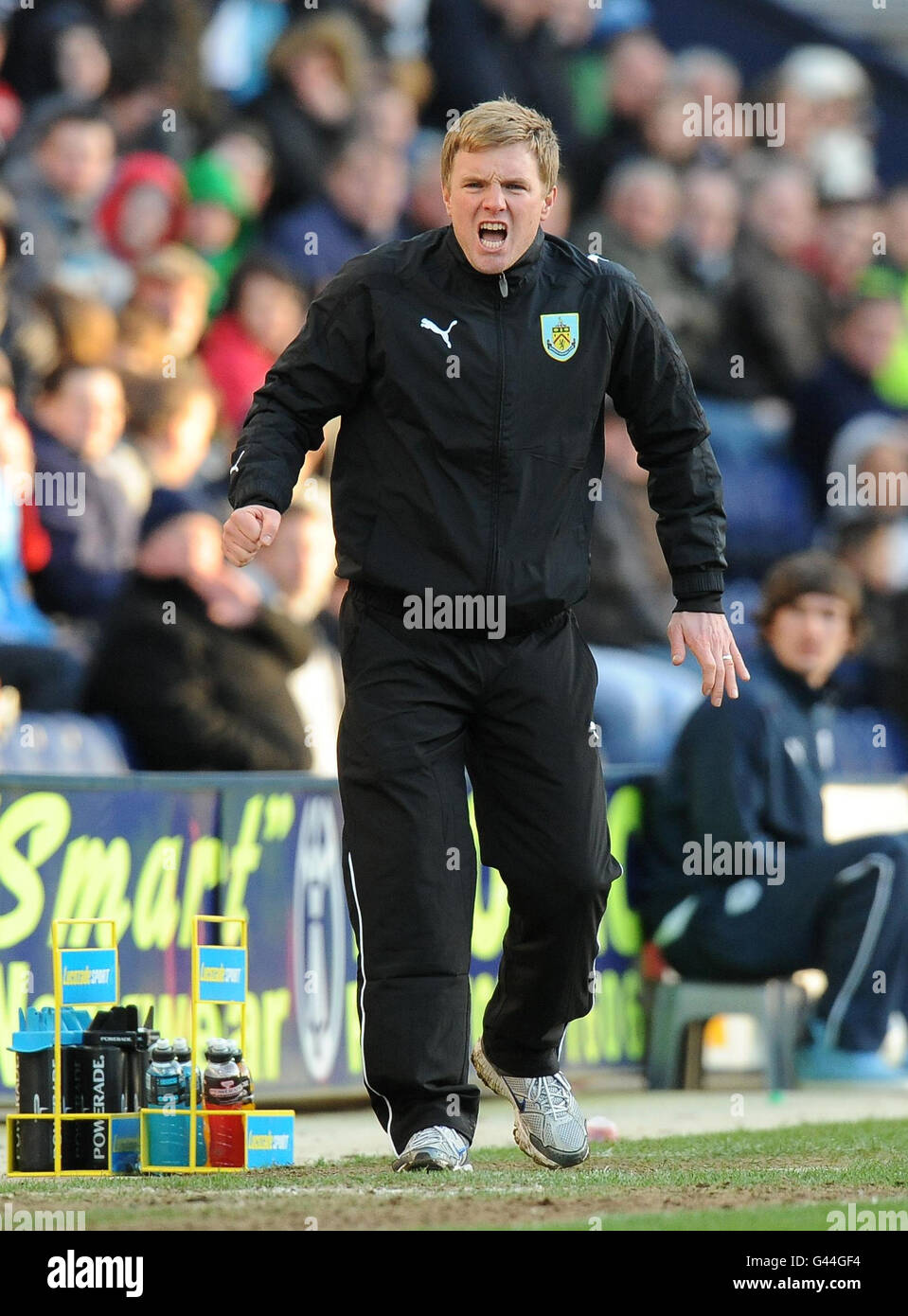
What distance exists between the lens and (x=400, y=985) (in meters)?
4.57

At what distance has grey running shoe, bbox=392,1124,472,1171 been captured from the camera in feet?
14.8

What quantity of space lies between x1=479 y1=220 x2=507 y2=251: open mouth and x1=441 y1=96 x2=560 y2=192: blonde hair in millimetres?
144

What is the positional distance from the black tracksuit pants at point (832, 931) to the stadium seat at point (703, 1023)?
2.7 inches

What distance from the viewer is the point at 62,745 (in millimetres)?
7895

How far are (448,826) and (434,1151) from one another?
65cm

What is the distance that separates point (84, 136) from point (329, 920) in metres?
3.54

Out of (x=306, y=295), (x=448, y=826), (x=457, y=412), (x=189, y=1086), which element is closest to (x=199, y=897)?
(x=189, y=1086)

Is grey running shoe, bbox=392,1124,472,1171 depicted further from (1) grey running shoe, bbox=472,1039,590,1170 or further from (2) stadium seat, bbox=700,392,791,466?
(2) stadium seat, bbox=700,392,791,466

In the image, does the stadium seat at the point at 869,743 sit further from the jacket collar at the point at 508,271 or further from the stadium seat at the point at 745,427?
the jacket collar at the point at 508,271

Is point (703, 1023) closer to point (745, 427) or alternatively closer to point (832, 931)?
point (832, 931)

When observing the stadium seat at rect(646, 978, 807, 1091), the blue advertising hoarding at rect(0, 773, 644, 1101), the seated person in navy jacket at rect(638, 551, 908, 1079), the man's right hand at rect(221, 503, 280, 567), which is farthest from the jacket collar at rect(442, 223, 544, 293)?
the stadium seat at rect(646, 978, 807, 1091)
